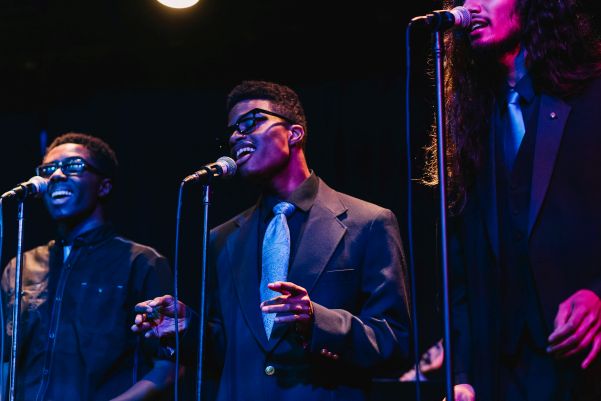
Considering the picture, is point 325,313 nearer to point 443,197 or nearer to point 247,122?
point 443,197

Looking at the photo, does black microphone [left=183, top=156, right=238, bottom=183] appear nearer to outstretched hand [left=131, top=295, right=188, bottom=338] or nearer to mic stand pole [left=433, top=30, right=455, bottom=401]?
outstretched hand [left=131, top=295, right=188, bottom=338]

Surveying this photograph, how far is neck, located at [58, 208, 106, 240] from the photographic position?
4.67 m

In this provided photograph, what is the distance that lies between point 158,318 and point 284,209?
0.78m

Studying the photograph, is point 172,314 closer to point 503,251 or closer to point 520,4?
point 503,251

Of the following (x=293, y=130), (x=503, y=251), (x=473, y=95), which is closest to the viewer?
(x=503, y=251)

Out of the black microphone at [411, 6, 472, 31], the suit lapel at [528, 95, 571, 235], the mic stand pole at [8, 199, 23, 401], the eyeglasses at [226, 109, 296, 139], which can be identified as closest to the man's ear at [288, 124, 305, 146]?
the eyeglasses at [226, 109, 296, 139]

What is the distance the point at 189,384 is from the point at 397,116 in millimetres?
2133

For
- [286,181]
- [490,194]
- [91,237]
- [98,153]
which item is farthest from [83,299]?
[490,194]

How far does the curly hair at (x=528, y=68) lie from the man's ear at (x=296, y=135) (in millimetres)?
1058

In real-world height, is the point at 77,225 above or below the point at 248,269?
above

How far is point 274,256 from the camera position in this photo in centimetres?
348

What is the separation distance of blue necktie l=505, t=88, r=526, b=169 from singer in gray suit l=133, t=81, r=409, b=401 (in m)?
0.88

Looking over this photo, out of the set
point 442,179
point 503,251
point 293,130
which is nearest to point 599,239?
point 503,251

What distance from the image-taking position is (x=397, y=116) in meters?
5.00
